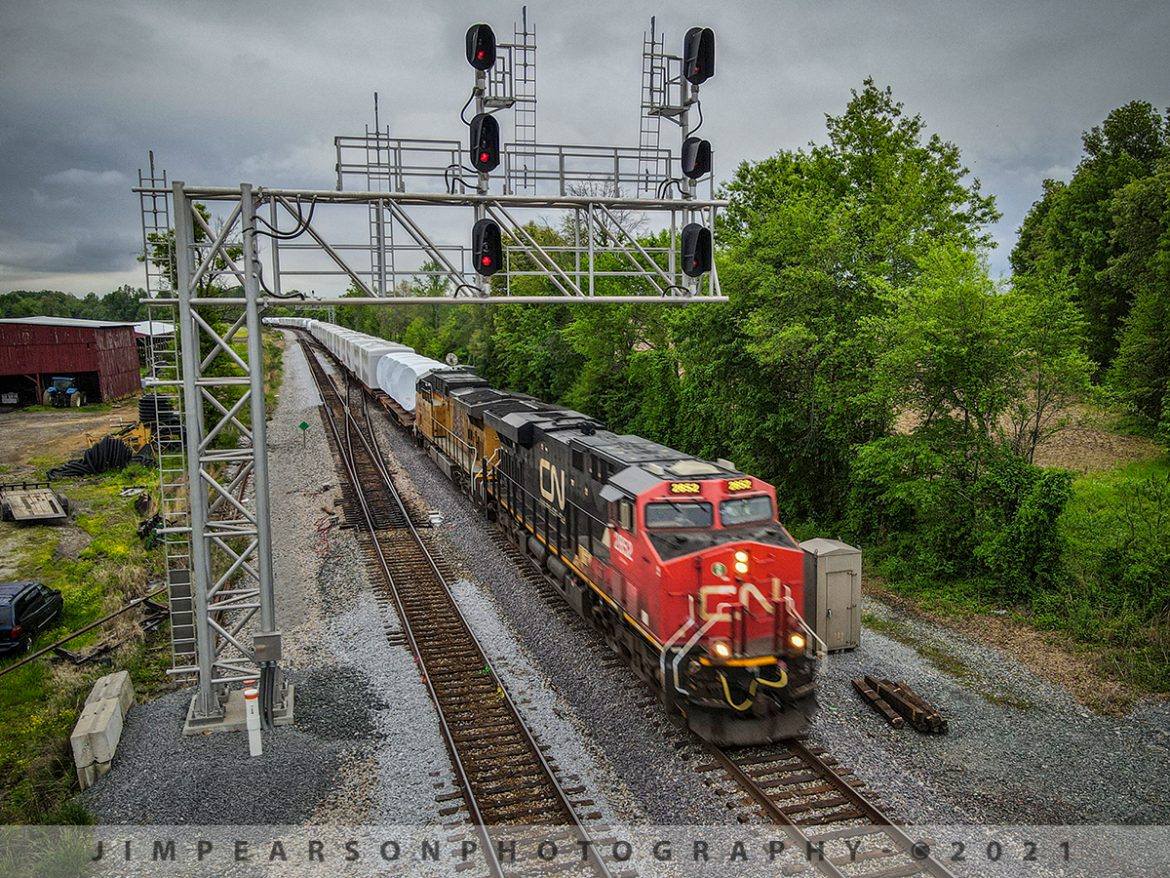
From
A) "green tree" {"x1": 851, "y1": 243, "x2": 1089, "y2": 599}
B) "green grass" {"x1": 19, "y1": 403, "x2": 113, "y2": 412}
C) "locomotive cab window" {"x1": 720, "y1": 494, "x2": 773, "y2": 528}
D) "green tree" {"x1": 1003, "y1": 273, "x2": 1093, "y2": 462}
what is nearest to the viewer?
"locomotive cab window" {"x1": 720, "y1": 494, "x2": 773, "y2": 528}

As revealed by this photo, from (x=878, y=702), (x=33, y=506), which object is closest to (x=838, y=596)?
(x=878, y=702)

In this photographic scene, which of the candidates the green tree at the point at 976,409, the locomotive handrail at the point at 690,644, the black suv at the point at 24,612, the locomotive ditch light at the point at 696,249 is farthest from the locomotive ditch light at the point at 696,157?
the black suv at the point at 24,612

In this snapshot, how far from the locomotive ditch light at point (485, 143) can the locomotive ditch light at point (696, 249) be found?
296 cm

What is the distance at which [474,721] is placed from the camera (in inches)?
458

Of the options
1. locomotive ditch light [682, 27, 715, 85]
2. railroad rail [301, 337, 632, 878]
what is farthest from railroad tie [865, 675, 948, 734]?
locomotive ditch light [682, 27, 715, 85]

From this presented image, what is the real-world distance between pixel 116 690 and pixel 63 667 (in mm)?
3483

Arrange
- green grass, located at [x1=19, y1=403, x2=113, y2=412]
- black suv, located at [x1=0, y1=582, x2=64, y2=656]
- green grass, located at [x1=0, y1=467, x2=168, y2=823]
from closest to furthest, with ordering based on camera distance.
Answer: green grass, located at [x1=0, y1=467, x2=168, y2=823]
black suv, located at [x1=0, y1=582, x2=64, y2=656]
green grass, located at [x1=19, y1=403, x2=113, y2=412]

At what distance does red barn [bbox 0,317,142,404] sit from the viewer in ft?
149

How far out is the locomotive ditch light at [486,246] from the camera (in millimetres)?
11422

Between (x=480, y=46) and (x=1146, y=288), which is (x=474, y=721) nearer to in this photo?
(x=480, y=46)

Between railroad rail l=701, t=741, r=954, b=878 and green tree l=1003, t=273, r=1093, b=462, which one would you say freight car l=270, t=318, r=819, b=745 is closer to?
railroad rail l=701, t=741, r=954, b=878

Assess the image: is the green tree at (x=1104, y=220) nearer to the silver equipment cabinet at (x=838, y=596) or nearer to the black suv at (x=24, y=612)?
the silver equipment cabinet at (x=838, y=596)

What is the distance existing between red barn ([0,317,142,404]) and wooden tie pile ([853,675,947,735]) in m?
48.4

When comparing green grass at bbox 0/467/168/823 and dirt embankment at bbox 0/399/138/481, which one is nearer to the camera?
green grass at bbox 0/467/168/823
